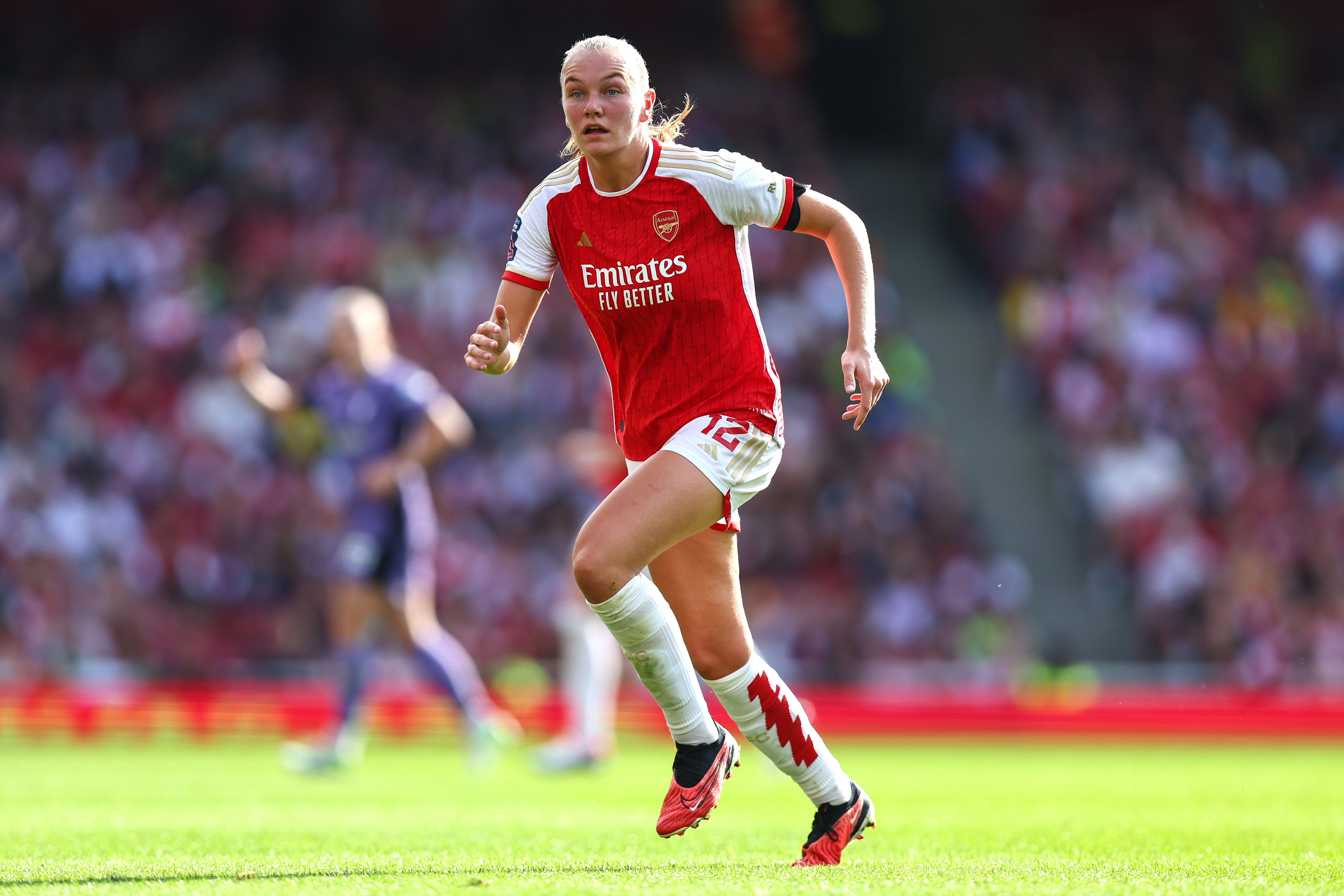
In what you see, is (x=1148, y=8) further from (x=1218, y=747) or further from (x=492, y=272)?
(x=1218, y=747)

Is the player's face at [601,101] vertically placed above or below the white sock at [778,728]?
above

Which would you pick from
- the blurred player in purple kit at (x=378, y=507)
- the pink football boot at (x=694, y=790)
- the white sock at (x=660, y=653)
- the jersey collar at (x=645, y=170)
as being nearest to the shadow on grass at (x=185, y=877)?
the pink football boot at (x=694, y=790)

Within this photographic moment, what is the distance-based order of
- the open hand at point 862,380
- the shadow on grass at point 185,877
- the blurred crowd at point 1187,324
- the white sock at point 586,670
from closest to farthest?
the shadow on grass at point 185,877
the open hand at point 862,380
the white sock at point 586,670
the blurred crowd at point 1187,324

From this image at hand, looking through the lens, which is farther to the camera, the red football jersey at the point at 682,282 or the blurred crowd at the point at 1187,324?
the blurred crowd at the point at 1187,324

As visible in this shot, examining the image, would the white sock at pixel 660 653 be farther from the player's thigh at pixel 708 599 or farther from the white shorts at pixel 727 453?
the white shorts at pixel 727 453

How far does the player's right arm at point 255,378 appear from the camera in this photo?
9250 mm

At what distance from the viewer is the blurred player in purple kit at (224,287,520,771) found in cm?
922

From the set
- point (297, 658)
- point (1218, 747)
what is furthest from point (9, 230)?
point (1218, 747)

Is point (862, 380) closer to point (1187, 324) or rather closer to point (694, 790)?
point (694, 790)

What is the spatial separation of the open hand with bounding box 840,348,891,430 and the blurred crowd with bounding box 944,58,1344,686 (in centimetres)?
1259

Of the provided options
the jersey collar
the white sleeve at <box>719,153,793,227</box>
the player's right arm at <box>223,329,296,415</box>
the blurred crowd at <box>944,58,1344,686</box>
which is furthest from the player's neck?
the blurred crowd at <box>944,58,1344,686</box>

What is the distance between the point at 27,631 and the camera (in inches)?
603

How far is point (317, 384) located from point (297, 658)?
571 cm

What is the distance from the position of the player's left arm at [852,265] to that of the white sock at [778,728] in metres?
0.83
